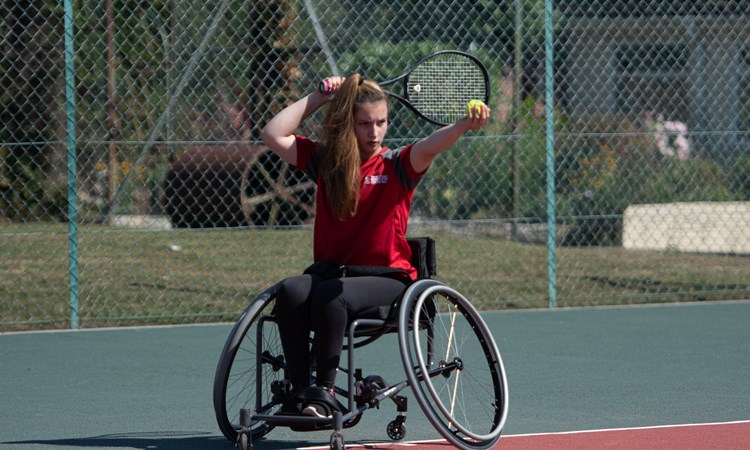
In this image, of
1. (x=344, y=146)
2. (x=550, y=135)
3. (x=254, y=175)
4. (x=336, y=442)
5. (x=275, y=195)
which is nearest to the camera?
(x=336, y=442)

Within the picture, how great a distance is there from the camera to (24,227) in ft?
27.8

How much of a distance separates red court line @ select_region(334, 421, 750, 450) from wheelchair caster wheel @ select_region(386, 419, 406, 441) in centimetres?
3

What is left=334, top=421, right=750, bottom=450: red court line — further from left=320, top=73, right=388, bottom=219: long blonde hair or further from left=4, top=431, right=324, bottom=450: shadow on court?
left=320, top=73, right=388, bottom=219: long blonde hair

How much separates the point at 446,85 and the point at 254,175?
18.0 feet

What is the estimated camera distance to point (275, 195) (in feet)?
30.2

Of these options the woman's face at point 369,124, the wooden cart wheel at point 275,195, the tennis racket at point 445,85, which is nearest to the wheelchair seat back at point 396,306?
the woman's face at point 369,124

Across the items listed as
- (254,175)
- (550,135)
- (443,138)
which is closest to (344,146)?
(443,138)

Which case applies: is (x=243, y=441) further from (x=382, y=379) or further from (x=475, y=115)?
(x=475, y=115)

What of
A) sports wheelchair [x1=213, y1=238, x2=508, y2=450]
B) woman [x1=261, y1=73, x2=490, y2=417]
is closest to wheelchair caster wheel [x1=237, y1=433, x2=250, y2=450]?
sports wheelchair [x1=213, y1=238, x2=508, y2=450]

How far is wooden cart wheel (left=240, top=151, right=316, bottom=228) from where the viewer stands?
30.6 feet

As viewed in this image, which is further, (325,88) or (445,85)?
(445,85)

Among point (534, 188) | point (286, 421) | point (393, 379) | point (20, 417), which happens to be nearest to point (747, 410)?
point (393, 379)

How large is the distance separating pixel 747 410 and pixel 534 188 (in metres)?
5.46

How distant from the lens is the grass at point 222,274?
24.4 feet
